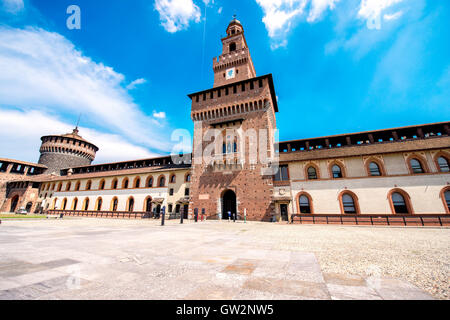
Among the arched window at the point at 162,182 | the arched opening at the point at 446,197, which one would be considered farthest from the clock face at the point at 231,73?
the arched opening at the point at 446,197

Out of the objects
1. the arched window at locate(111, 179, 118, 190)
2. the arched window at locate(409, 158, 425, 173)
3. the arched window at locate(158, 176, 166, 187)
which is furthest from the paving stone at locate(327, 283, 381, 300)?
the arched window at locate(111, 179, 118, 190)

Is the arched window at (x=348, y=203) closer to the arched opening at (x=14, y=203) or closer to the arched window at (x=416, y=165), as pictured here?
the arched window at (x=416, y=165)

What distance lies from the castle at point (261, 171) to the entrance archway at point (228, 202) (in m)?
0.12

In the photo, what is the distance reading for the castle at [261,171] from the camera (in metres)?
17.6

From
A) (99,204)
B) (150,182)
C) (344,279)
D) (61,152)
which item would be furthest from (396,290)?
(61,152)

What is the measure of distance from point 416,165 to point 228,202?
20.2 meters

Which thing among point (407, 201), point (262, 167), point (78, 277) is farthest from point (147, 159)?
point (407, 201)

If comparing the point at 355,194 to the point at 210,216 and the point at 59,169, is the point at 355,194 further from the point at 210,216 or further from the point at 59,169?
the point at 59,169

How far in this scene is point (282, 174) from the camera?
71.8 feet

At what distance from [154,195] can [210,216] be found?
11.4m

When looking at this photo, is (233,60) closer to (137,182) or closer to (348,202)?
(348,202)

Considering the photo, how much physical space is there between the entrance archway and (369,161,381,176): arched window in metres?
15.4

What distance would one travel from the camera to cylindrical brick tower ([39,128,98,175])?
44.6 m

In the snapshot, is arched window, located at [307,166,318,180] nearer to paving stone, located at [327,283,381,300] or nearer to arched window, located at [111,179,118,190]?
paving stone, located at [327,283,381,300]
